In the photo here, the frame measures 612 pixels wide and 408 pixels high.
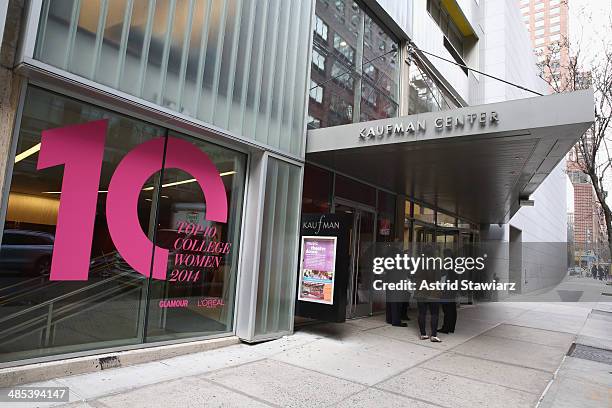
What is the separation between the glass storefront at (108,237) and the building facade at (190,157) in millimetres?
20

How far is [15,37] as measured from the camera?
4.27 meters

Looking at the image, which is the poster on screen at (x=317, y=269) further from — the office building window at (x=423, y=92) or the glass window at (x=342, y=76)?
the office building window at (x=423, y=92)

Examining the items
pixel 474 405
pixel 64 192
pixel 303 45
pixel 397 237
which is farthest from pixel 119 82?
pixel 397 237

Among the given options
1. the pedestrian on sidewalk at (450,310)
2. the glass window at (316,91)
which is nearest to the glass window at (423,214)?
the pedestrian on sidewalk at (450,310)

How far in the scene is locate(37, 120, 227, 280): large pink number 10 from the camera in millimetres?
4684

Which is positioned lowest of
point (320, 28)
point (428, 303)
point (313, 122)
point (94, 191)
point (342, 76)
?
point (428, 303)

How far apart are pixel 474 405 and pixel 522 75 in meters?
27.1

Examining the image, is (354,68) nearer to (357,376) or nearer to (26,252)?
(357,376)

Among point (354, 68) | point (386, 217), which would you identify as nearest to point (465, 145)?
point (354, 68)

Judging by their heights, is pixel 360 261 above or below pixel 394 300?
above

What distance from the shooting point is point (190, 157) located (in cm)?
615

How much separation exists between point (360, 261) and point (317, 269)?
2.95m

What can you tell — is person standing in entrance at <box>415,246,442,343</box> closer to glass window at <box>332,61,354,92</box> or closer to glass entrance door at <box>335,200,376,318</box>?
glass entrance door at <box>335,200,376,318</box>

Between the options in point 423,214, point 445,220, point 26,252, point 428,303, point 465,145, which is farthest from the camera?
point 445,220
